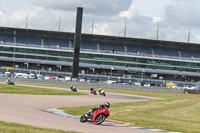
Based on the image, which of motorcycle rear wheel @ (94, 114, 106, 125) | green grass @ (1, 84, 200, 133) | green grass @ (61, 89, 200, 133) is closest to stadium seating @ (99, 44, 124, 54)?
green grass @ (1, 84, 200, 133)

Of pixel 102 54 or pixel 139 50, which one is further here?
pixel 139 50

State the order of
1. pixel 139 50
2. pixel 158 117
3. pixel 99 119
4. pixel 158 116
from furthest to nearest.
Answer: pixel 139 50
pixel 158 116
pixel 158 117
pixel 99 119

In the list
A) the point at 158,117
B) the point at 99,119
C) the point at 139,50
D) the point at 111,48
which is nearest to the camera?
the point at 99,119

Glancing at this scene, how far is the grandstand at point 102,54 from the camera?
111812 millimetres

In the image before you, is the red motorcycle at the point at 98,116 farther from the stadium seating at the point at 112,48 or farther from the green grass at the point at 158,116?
the stadium seating at the point at 112,48

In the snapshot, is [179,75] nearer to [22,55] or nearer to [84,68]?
[84,68]

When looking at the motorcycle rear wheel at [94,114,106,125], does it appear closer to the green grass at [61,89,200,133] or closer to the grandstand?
the green grass at [61,89,200,133]

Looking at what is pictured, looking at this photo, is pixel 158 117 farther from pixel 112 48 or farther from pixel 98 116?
pixel 112 48

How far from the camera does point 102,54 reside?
112625 mm

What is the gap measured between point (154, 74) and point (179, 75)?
11.6 metres

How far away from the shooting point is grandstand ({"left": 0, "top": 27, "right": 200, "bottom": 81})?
11181 centimetres

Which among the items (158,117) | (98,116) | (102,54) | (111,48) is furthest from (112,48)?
(98,116)

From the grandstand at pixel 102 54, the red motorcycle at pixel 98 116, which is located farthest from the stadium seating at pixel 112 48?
the red motorcycle at pixel 98 116

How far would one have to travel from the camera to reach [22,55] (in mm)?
111250
